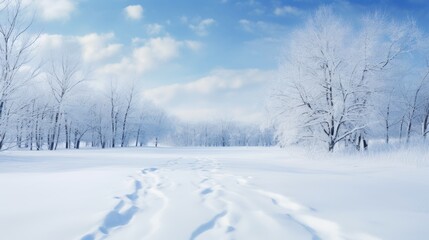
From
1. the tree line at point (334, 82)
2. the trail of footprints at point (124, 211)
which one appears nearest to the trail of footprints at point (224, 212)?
the trail of footprints at point (124, 211)

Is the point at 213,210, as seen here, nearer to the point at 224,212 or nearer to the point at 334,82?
the point at 224,212

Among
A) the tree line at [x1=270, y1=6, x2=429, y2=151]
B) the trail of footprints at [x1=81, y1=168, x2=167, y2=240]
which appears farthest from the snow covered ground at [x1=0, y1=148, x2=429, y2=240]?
the tree line at [x1=270, y1=6, x2=429, y2=151]

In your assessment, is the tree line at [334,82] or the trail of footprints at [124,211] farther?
the tree line at [334,82]

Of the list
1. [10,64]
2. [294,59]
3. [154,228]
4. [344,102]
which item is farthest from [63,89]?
[154,228]

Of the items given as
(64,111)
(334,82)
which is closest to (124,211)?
(334,82)

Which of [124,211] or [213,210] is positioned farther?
[213,210]

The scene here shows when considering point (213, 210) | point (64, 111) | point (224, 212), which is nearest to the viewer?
point (224, 212)

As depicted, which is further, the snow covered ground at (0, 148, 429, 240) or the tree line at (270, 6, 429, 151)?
the tree line at (270, 6, 429, 151)

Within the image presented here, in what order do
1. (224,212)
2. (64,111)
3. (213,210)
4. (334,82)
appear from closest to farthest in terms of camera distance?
(224,212) < (213,210) < (334,82) < (64,111)

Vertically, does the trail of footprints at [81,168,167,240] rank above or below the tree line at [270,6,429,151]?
below

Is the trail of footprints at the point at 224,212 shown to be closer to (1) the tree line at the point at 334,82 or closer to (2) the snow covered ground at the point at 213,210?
(2) the snow covered ground at the point at 213,210

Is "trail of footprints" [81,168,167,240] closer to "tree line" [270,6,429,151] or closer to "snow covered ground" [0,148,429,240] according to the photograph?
"snow covered ground" [0,148,429,240]

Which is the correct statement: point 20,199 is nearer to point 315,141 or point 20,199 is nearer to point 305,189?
point 305,189

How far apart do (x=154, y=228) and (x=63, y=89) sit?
31865 mm
